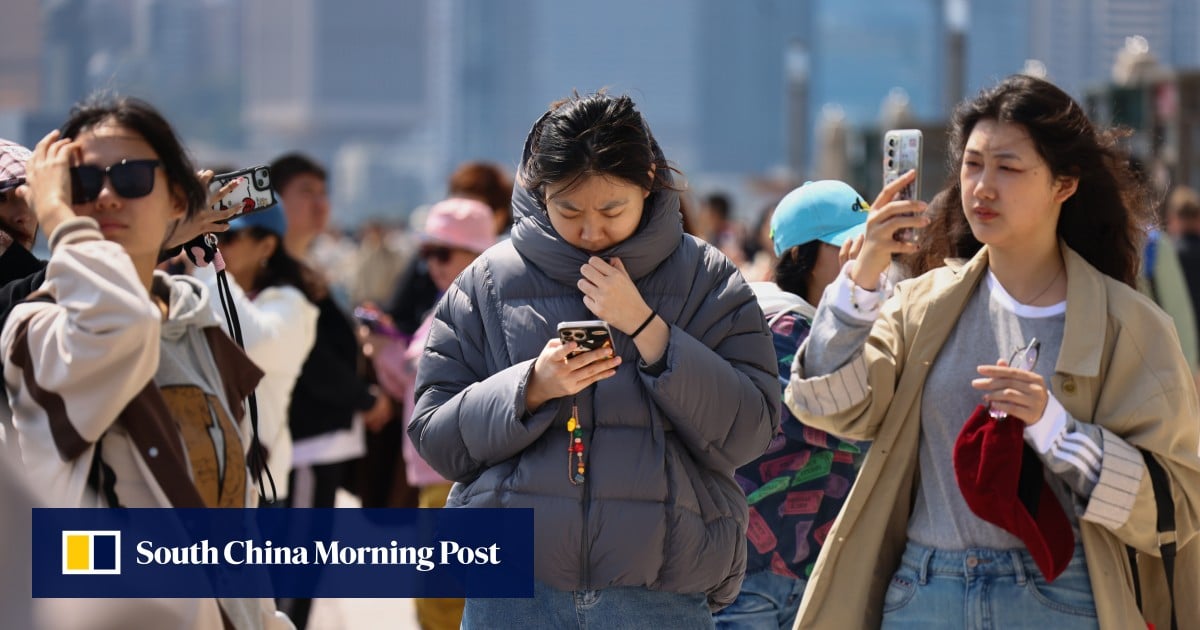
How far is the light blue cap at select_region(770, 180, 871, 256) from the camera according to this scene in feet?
15.3

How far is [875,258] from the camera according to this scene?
3943 millimetres

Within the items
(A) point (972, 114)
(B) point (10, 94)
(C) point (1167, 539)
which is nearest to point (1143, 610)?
(C) point (1167, 539)

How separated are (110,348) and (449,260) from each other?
4.01 m

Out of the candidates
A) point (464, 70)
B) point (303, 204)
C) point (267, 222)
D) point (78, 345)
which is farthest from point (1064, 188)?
point (464, 70)

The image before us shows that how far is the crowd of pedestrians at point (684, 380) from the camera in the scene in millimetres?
3428

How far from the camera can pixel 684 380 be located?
137 inches

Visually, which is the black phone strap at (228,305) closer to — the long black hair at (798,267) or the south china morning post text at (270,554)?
the south china morning post text at (270,554)

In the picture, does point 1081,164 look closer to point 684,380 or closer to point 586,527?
point 684,380

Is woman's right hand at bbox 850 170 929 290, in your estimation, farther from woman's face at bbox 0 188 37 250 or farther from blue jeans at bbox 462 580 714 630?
woman's face at bbox 0 188 37 250

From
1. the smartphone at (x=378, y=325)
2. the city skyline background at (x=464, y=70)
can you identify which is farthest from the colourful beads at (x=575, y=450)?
the city skyline background at (x=464, y=70)

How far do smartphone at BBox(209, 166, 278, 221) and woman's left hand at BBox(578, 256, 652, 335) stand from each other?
987mm

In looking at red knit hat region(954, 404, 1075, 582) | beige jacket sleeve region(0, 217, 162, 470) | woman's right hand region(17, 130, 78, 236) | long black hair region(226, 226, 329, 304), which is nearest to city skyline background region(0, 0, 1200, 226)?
long black hair region(226, 226, 329, 304)

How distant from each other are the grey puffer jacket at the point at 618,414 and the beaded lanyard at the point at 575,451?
2 centimetres

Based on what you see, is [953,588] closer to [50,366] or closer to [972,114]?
[972,114]
